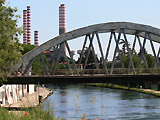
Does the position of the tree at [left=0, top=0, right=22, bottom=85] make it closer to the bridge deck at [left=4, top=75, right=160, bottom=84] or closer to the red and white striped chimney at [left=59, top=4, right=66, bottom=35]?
the bridge deck at [left=4, top=75, right=160, bottom=84]

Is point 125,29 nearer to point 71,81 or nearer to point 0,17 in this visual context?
point 71,81

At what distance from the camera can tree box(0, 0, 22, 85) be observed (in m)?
31.4

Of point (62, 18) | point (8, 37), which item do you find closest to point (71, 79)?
point (8, 37)

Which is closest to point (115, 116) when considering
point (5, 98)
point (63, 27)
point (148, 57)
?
point (5, 98)

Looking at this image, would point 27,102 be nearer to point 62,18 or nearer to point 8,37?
point 8,37

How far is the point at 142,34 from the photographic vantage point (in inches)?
2146

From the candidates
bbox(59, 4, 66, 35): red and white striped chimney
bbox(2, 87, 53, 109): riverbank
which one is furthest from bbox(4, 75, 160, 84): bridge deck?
bbox(59, 4, 66, 35): red and white striped chimney

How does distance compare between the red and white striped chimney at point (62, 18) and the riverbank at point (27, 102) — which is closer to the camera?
the riverbank at point (27, 102)

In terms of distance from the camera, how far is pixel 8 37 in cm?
3175

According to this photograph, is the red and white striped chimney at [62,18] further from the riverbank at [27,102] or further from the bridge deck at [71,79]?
the bridge deck at [71,79]

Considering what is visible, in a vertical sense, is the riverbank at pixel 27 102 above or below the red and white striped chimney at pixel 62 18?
below

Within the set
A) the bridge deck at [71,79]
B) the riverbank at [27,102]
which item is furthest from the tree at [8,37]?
the bridge deck at [71,79]

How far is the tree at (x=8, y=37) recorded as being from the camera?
3138 cm

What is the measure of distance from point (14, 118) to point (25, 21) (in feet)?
450
